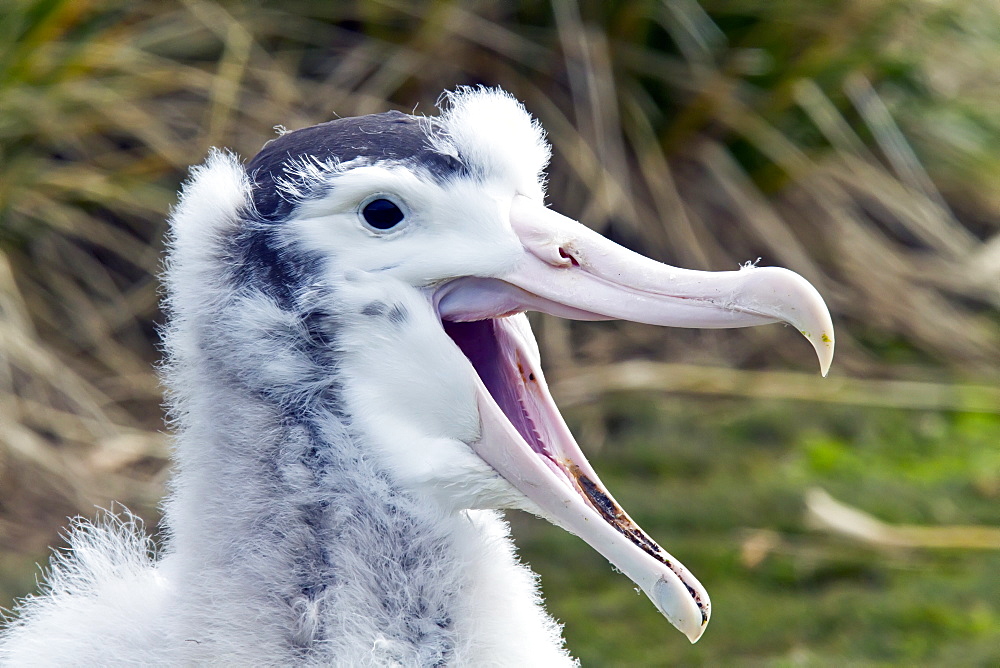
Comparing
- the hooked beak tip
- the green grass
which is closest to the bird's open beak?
the hooked beak tip

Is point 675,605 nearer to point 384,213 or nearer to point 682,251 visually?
point 384,213

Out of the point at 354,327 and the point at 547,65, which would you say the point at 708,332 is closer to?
the point at 547,65

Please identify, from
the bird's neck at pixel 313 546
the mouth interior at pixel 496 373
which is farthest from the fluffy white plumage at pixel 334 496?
the mouth interior at pixel 496 373

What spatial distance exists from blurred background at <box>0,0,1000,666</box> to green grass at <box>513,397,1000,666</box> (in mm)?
12

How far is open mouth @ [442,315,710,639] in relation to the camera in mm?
1887

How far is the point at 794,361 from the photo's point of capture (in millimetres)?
5688

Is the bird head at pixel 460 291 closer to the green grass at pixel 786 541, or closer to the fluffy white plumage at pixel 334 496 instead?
the fluffy white plumage at pixel 334 496

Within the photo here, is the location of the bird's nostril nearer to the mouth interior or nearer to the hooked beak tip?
the mouth interior

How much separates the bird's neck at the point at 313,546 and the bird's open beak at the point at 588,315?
16 cm

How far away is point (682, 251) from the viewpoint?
582 centimetres

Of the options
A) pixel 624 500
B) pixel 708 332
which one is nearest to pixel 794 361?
pixel 708 332

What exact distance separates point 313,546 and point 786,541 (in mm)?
2673

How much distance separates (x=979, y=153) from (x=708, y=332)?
6.30ft

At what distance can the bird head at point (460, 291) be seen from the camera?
74.2 inches
